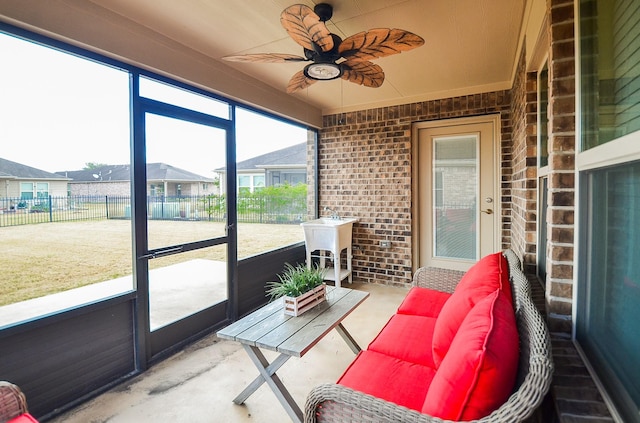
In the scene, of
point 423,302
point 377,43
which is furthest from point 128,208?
point 423,302

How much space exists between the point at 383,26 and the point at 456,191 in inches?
94.2

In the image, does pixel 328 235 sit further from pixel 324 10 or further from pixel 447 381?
pixel 447 381

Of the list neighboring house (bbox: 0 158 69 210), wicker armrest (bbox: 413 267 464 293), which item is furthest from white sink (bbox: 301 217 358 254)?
neighboring house (bbox: 0 158 69 210)

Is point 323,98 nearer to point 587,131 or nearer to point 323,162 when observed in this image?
point 323,162

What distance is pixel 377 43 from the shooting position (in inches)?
71.6

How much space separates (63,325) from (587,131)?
2.82m

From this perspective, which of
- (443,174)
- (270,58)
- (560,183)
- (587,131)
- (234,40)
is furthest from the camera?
(443,174)

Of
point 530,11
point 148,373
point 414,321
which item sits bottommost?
point 148,373

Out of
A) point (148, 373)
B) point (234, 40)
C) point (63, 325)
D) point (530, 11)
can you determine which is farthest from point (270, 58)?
point (148, 373)

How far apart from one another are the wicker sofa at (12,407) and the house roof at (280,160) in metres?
2.19

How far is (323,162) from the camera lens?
475 centimetres

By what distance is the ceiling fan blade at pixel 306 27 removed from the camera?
62.4 inches

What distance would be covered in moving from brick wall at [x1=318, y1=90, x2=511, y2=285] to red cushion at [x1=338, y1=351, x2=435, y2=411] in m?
2.77

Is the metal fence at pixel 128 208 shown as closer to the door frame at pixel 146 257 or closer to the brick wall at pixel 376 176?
the door frame at pixel 146 257
